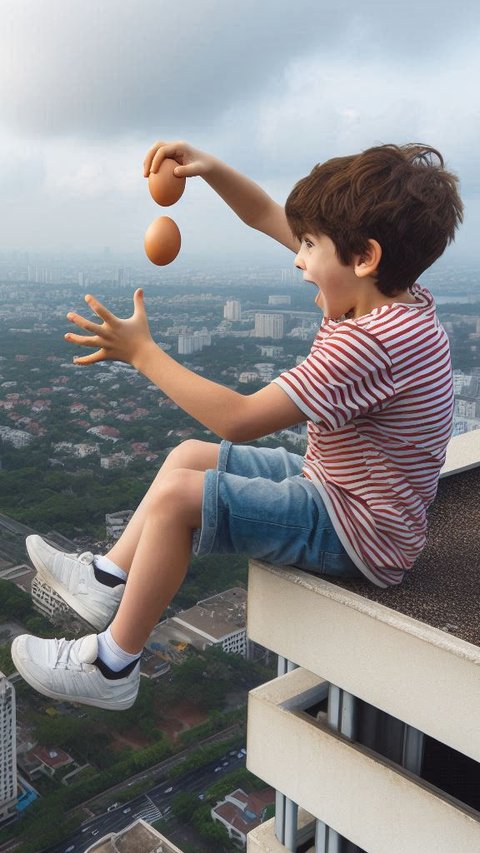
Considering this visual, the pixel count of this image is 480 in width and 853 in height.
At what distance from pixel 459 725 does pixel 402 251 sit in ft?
2.00

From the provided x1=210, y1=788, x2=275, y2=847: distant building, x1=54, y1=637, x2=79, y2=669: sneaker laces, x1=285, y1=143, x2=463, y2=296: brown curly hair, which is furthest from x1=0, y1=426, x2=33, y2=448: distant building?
x1=285, y1=143, x2=463, y2=296: brown curly hair

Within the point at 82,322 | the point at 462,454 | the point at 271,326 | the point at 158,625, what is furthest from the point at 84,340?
the point at 271,326

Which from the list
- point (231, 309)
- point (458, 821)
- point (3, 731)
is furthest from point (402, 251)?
point (231, 309)

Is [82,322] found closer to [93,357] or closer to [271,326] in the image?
[93,357]

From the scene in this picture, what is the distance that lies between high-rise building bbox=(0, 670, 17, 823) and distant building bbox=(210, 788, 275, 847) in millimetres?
2554

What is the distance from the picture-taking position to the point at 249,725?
1.28m

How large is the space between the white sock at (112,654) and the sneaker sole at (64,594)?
85 millimetres

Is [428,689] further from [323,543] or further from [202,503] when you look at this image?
[202,503]

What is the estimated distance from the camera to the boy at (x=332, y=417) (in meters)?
1.06

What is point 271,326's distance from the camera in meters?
24.7

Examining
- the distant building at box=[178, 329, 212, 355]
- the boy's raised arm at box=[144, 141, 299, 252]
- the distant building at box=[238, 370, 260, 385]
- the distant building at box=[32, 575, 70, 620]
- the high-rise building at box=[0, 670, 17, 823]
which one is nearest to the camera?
the boy's raised arm at box=[144, 141, 299, 252]

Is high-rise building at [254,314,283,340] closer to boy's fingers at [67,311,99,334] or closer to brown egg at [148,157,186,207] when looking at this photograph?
brown egg at [148,157,186,207]

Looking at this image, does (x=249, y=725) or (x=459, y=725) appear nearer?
(x=459, y=725)

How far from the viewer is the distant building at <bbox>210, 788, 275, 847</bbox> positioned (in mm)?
9711
